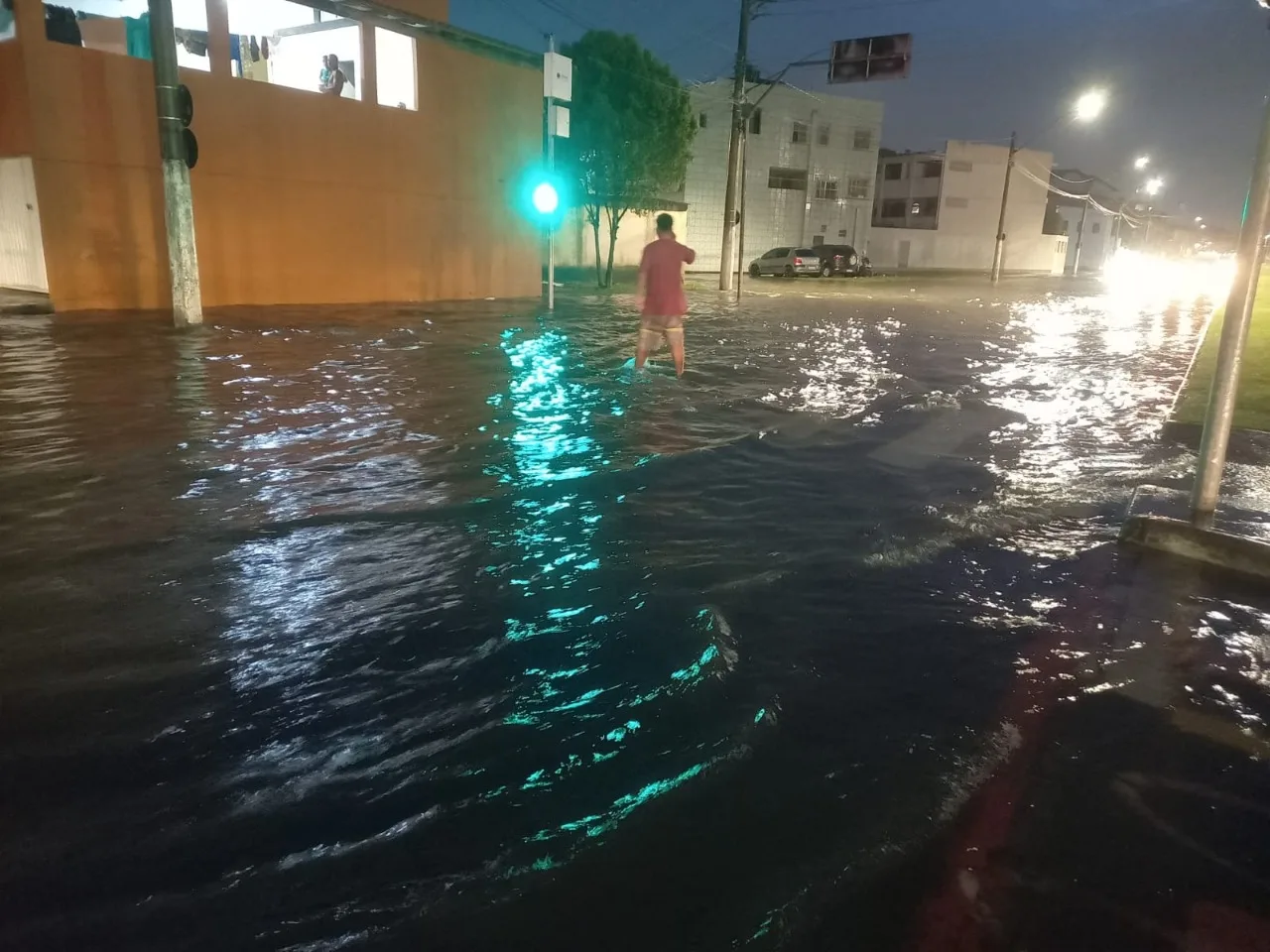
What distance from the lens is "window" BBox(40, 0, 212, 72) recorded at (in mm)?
14570

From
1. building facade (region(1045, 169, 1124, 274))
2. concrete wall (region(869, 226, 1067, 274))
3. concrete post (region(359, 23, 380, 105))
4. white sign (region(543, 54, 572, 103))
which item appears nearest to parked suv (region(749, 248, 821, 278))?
concrete wall (region(869, 226, 1067, 274))

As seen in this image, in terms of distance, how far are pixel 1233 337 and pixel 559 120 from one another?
14.6 m

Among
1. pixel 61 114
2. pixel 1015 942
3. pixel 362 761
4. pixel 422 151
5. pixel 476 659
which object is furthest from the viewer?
pixel 422 151

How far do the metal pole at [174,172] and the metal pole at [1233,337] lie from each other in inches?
561

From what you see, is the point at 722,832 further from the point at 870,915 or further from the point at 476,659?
the point at 476,659

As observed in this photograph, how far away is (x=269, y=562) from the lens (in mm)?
4867

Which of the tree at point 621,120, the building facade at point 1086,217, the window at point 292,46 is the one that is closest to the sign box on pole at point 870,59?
the tree at point 621,120

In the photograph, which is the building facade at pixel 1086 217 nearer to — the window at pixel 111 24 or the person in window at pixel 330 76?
the person in window at pixel 330 76

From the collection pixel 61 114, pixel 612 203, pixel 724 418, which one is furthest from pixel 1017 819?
pixel 612 203

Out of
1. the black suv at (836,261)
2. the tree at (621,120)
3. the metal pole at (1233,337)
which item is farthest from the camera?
the black suv at (836,261)

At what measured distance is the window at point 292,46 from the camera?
17203mm

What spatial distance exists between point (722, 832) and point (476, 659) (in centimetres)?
149

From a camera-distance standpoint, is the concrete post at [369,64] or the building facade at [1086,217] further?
the building facade at [1086,217]

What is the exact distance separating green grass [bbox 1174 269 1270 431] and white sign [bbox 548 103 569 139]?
1184 cm
